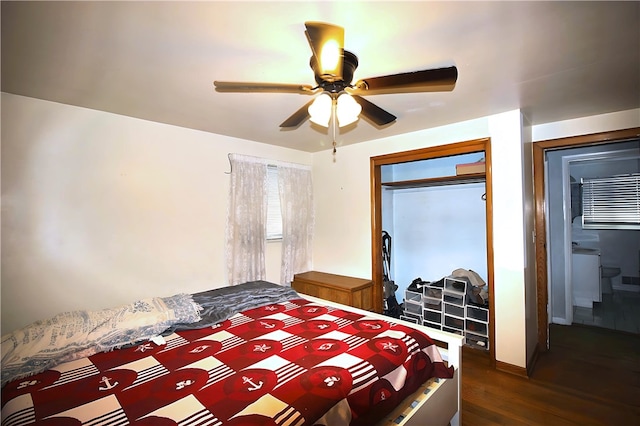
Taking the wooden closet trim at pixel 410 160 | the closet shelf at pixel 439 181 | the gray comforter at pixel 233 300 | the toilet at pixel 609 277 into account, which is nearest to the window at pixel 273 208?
the gray comforter at pixel 233 300

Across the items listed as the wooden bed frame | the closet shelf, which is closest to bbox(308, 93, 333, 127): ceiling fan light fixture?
the wooden bed frame

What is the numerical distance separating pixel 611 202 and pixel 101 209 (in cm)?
695

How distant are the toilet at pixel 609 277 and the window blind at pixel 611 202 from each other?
32.7 inches

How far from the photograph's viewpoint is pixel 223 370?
4.47ft

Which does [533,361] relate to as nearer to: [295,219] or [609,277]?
[295,219]

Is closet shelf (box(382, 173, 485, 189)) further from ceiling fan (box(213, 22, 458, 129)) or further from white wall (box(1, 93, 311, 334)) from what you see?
white wall (box(1, 93, 311, 334))

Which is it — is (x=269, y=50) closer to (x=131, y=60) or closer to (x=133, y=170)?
(x=131, y=60)

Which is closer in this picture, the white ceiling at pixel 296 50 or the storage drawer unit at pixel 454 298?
the white ceiling at pixel 296 50

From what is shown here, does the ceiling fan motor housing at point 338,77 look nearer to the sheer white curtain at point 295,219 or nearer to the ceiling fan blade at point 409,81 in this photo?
the ceiling fan blade at point 409,81

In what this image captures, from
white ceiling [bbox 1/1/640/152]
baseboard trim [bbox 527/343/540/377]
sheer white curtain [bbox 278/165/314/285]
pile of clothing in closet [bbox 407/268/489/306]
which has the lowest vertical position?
baseboard trim [bbox 527/343/540/377]

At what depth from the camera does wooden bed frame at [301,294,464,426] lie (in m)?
1.41

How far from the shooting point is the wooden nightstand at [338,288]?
10.2ft

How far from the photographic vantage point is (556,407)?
6.68 feet

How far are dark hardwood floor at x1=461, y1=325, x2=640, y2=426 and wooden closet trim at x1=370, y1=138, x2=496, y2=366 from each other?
30 cm
